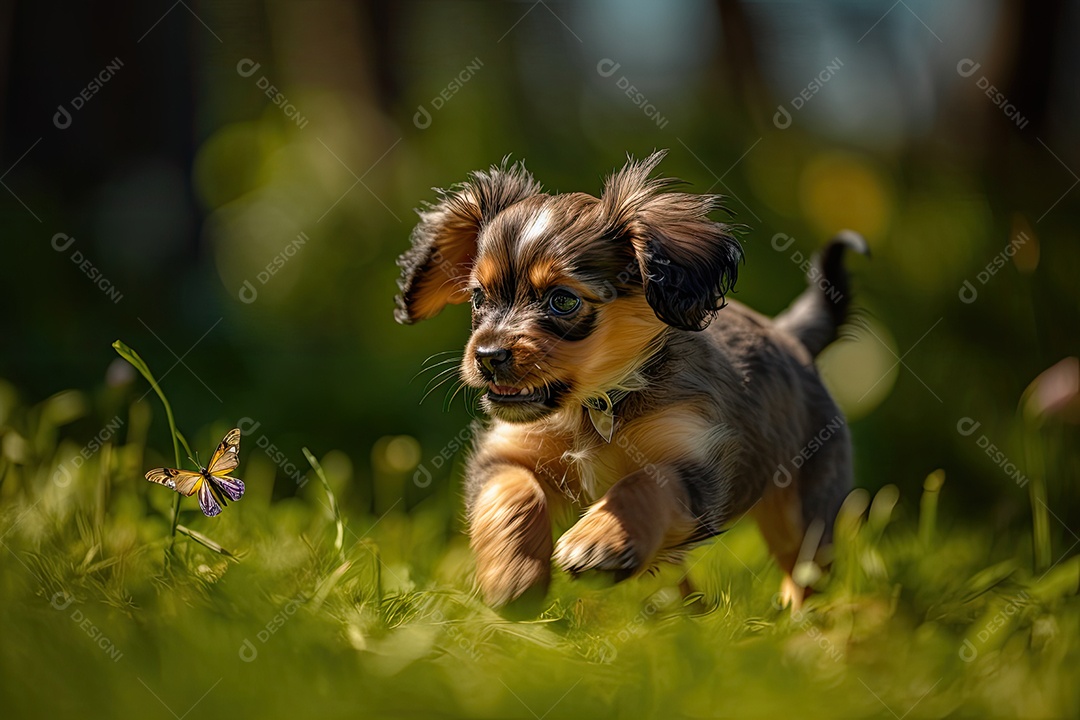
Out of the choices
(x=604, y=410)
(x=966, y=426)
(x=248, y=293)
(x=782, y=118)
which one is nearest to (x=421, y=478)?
(x=248, y=293)

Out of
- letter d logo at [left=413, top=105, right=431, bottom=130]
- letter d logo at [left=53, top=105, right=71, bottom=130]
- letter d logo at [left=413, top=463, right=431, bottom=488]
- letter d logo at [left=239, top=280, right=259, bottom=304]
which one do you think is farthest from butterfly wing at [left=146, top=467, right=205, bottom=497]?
letter d logo at [left=53, top=105, right=71, bottom=130]

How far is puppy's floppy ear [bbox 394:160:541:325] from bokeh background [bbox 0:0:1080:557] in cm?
198

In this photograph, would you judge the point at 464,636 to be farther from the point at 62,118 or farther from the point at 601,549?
the point at 62,118

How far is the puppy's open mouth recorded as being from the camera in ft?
6.40

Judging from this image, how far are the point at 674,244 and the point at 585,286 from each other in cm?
21

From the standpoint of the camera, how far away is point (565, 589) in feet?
6.53

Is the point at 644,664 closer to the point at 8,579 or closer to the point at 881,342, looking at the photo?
the point at 8,579

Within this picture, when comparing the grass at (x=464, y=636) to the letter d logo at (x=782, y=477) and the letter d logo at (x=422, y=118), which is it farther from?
the letter d logo at (x=422, y=118)

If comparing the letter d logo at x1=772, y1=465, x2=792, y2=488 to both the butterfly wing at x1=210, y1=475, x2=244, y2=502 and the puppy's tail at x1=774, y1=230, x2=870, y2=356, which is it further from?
the butterfly wing at x1=210, y1=475, x2=244, y2=502

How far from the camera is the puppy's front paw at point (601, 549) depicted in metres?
1.80

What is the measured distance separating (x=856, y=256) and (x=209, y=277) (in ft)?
10.8

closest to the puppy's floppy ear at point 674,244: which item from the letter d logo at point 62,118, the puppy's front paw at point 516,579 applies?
the puppy's front paw at point 516,579

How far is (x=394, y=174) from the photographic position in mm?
4719

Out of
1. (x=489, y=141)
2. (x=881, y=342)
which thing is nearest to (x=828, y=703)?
(x=881, y=342)
